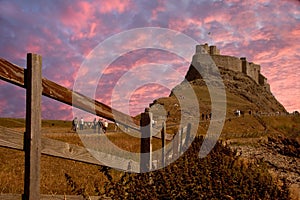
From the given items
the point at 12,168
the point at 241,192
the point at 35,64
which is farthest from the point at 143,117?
the point at 12,168

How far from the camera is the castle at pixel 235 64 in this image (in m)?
140

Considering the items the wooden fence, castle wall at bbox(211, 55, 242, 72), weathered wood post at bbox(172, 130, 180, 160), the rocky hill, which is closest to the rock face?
the rocky hill

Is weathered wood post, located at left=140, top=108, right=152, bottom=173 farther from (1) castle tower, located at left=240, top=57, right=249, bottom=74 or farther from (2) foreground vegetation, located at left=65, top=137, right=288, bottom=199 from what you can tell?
(1) castle tower, located at left=240, top=57, right=249, bottom=74

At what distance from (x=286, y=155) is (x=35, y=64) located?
61.4 feet

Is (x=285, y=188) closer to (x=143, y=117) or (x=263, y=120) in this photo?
(x=143, y=117)

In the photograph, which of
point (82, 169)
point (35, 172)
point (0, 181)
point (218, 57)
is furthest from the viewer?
point (218, 57)

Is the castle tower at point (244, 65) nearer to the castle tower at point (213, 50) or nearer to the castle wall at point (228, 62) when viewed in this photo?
the castle wall at point (228, 62)

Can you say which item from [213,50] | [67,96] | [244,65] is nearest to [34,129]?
[67,96]

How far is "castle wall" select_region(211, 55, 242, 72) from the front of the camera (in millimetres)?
139250

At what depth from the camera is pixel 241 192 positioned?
6559 mm

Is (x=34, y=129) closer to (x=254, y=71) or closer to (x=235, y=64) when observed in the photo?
(x=235, y=64)

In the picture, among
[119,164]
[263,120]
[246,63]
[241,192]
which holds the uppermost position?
[246,63]

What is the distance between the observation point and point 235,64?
142500 mm

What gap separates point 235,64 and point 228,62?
268 cm
